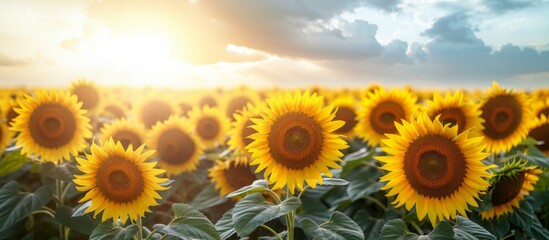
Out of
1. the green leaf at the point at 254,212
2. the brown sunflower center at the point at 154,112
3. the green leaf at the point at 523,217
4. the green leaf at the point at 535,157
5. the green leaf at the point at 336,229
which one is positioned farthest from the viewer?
the brown sunflower center at the point at 154,112

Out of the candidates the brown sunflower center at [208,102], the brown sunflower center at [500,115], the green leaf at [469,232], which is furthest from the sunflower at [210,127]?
the green leaf at [469,232]

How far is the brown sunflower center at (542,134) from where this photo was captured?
625cm

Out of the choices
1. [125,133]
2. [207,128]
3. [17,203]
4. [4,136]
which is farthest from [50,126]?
[207,128]

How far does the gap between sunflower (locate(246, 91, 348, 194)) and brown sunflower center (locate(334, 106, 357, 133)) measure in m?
3.91

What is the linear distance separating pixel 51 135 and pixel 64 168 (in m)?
0.44

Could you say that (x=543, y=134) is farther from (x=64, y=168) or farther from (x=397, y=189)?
(x=64, y=168)

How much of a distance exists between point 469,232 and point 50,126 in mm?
4209

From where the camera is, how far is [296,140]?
3.61 metres

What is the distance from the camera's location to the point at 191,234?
3340 mm

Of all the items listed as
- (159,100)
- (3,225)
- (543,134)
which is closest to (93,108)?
(159,100)

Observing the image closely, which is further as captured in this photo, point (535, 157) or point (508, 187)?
point (535, 157)

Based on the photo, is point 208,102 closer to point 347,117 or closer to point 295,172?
point 347,117

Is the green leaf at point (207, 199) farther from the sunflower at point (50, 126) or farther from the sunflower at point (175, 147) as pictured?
the sunflower at point (50, 126)

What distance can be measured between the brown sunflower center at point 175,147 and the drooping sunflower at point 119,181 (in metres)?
2.58
